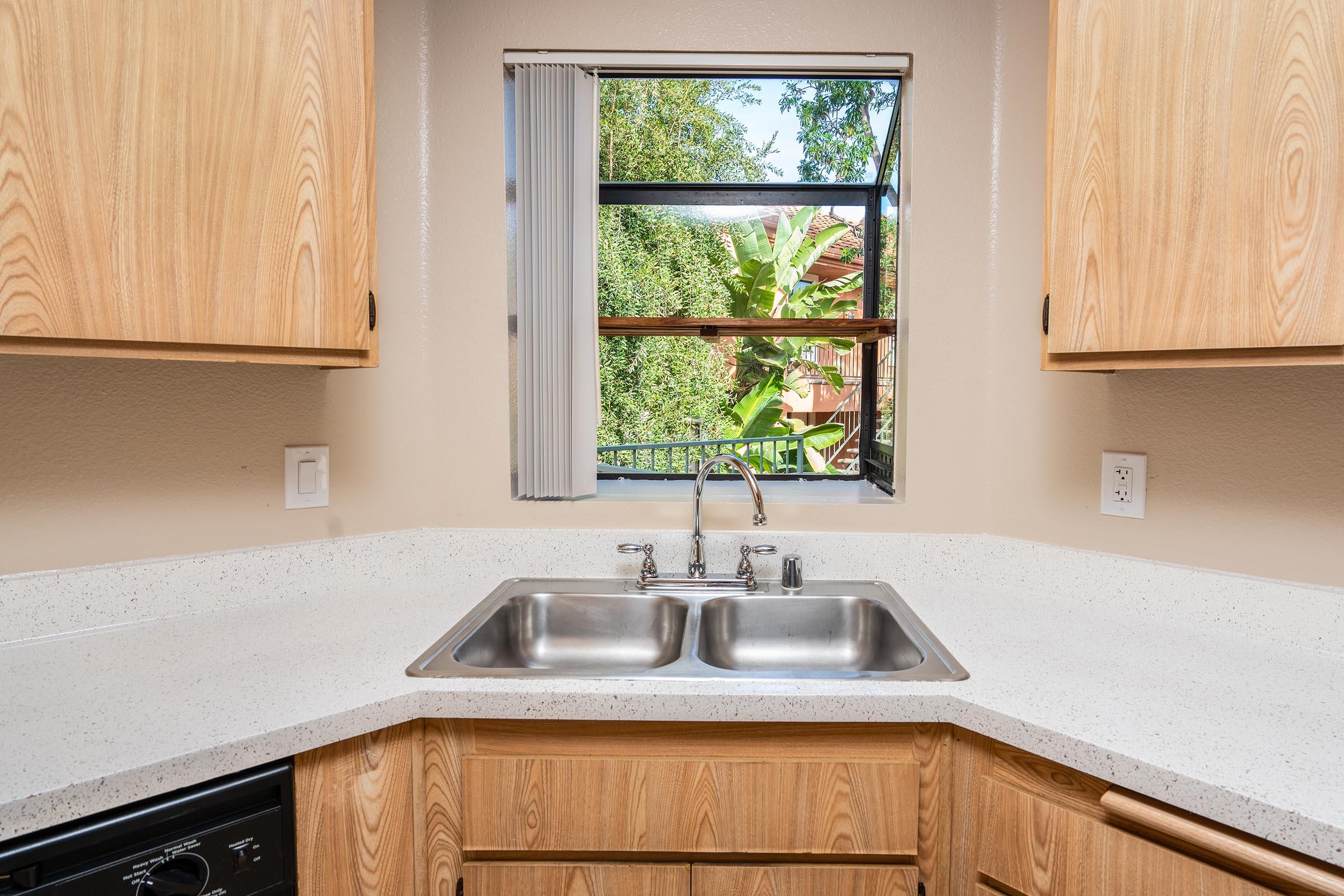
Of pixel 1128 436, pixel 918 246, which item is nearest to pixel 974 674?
pixel 1128 436

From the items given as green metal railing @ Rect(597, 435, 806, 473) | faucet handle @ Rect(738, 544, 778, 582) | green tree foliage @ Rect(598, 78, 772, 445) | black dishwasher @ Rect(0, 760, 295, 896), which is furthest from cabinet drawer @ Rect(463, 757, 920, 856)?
green tree foliage @ Rect(598, 78, 772, 445)

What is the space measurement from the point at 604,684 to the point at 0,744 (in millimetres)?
735

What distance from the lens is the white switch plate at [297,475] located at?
57.0 inches

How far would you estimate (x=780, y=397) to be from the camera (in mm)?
2338

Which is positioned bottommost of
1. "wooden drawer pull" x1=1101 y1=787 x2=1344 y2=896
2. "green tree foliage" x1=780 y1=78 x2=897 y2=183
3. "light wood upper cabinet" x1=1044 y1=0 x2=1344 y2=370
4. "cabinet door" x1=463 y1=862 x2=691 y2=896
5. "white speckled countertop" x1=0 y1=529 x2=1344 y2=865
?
"cabinet door" x1=463 y1=862 x2=691 y2=896

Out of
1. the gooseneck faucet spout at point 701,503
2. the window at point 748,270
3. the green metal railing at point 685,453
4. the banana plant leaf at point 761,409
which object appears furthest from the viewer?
the banana plant leaf at point 761,409

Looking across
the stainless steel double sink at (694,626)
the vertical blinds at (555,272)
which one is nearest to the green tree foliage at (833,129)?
the vertical blinds at (555,272)

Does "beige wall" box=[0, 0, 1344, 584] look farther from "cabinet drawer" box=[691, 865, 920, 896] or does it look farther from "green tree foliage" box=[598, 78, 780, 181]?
"cabinet drawer" box=[691, 865, 920, 896]

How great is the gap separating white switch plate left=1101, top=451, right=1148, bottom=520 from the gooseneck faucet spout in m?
0.70

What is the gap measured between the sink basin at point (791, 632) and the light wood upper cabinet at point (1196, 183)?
67 cm

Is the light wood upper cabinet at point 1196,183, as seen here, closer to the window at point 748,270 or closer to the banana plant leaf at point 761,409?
the window at point 748,270

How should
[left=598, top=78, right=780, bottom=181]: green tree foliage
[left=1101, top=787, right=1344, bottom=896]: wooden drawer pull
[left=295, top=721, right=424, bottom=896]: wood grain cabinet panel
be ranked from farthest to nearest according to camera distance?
[left=598, top=78, right=780, bottom=181]: green tree foliage, [left=295, top=721, right=424, bottom=896]: wood grain cabinet panel, [left=1101, top=787, right=1344, bottom=896]: wooden drawer pull

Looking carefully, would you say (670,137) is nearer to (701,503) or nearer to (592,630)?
(701,503)

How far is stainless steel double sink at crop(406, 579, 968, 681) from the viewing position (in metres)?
1.44
